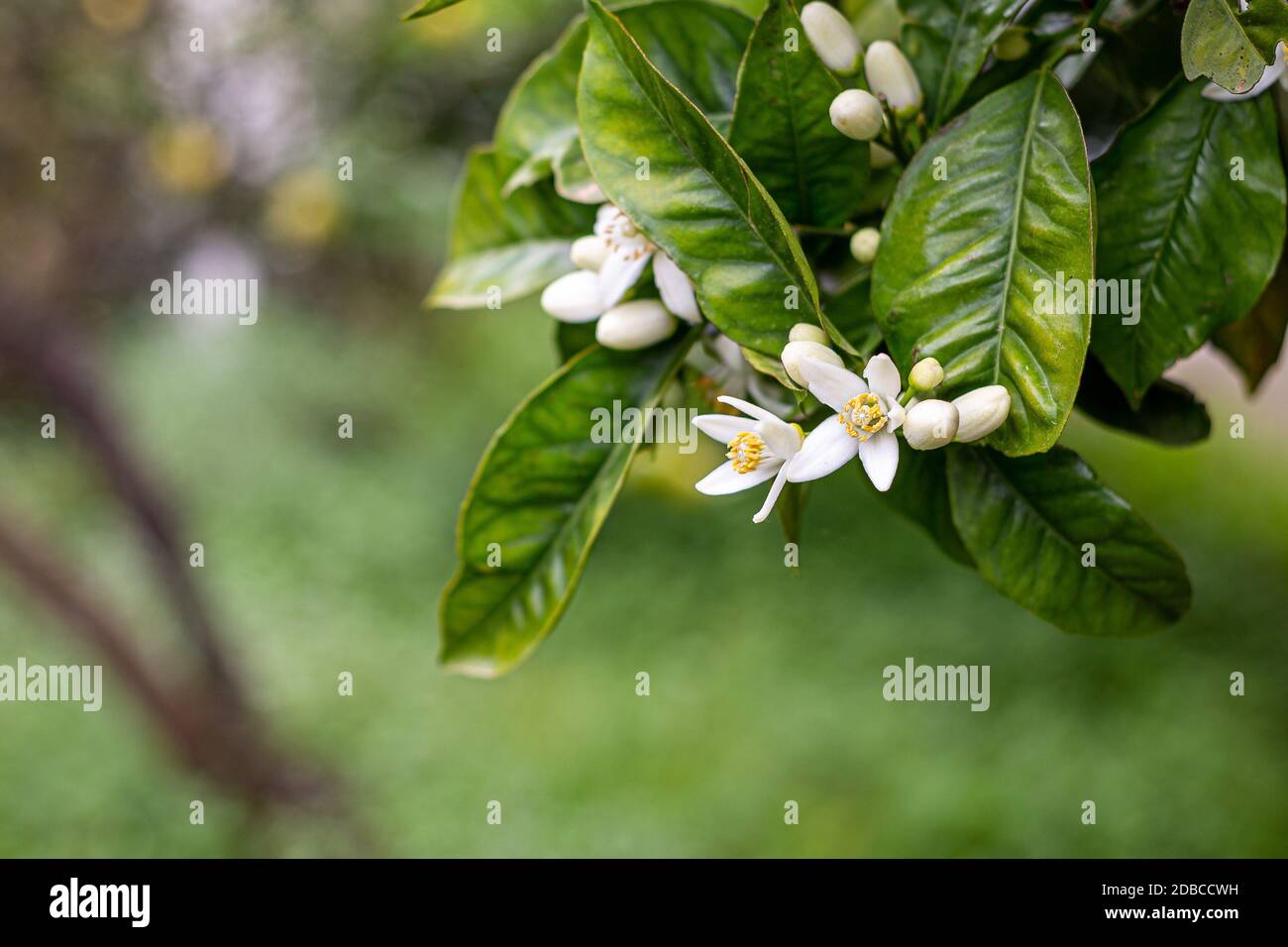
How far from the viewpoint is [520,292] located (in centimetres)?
53

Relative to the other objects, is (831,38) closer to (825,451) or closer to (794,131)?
(794,131)

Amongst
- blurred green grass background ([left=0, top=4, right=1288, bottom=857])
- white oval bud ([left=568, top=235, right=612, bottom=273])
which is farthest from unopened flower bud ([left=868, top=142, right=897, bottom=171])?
blurred green grass background ([left=0, top=4, right=1288, bottom=857])

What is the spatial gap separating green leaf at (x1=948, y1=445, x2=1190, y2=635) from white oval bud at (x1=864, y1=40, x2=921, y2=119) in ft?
0.44

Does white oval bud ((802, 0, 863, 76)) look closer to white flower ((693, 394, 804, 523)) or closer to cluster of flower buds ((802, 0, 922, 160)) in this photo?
cluster of flower buds ((802, 0, 922, 160))

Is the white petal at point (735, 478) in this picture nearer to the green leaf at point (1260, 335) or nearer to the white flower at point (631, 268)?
the white flower at point (631, 268)

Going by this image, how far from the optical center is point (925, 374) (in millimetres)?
350

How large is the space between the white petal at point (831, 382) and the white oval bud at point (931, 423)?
20 millimetres

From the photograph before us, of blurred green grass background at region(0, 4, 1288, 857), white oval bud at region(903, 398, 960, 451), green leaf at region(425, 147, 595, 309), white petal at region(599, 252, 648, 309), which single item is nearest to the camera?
white oval bud at region(903, 398, 960, 451)

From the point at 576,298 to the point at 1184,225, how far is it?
0.25 metres

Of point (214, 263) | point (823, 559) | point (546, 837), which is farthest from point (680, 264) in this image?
point (823, 559)

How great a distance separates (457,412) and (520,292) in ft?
9.05

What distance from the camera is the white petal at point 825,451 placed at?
364 millimetres

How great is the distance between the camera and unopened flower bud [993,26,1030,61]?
0.44 metres
